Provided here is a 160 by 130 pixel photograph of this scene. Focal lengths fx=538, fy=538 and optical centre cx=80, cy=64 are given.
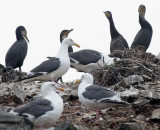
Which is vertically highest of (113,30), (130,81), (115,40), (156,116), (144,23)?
(144,23)

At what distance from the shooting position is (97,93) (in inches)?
384

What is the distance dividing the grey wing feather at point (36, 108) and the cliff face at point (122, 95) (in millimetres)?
585

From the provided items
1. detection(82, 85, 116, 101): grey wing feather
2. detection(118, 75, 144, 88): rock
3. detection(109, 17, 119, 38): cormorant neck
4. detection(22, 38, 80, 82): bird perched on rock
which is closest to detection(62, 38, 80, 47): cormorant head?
detection(22, 38, 80, 82): bird perched on rock

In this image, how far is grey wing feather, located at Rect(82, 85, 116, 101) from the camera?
9.61m

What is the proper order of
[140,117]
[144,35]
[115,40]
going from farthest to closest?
[115,40]
[144,35]
[140,117]

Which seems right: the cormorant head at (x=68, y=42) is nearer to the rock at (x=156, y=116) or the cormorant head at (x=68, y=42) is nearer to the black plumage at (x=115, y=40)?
the black plumage at (x=115, y=40)

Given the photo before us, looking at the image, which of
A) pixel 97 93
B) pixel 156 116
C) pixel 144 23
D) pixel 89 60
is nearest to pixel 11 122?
pixel 97 93

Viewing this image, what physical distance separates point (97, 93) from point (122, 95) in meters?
1.51

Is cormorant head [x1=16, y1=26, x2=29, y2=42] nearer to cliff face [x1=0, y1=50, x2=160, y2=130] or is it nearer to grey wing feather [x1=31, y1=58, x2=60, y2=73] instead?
cliff face [x1=0, y1=50, x2=160, y2=130]

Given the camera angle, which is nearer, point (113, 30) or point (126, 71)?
point (126, 71)

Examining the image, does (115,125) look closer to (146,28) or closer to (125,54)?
(125,54)

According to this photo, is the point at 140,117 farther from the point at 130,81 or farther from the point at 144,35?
the point at 144,35

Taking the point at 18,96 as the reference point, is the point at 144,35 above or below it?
above

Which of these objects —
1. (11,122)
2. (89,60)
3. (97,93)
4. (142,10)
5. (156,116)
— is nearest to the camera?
(11,122)
